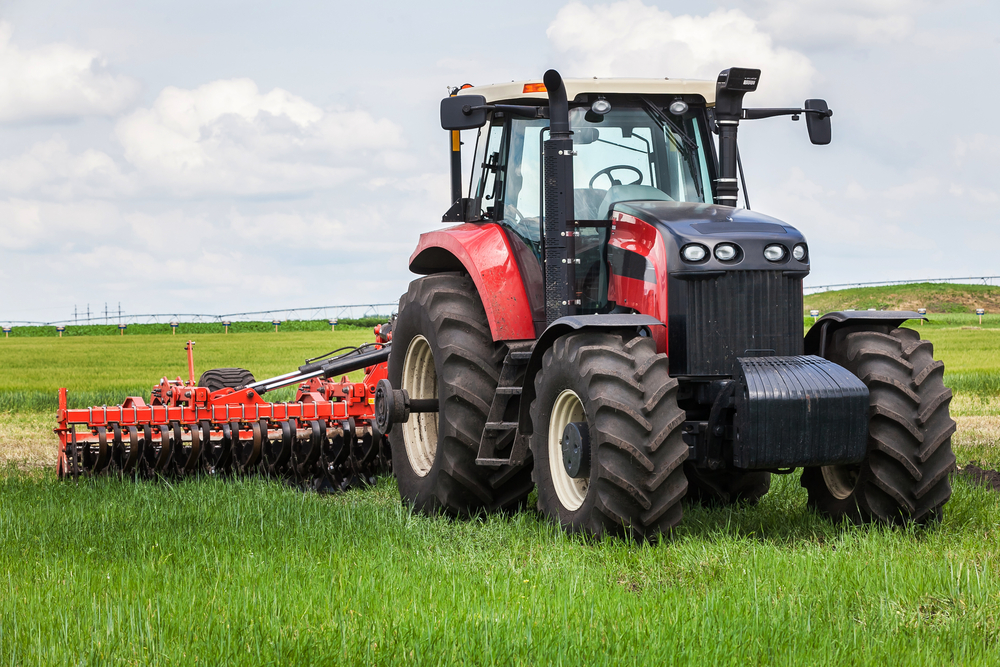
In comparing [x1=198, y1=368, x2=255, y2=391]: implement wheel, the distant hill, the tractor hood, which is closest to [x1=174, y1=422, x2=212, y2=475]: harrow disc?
[x1=198, y1=368, x2=255, y2=391]: implement wheel

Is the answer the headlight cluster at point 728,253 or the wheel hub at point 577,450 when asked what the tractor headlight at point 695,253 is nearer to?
the headlight cluster at point 728,253

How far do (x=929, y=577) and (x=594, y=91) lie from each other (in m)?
3.74

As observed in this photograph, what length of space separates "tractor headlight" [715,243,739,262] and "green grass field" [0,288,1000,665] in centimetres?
160

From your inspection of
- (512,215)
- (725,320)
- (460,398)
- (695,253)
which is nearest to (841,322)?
(725,320)

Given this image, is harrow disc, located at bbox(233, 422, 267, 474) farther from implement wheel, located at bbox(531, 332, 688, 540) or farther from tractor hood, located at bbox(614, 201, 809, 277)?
tractor hood, located at bbox(614, 201, 809, 277)

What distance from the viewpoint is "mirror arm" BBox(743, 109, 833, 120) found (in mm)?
7488

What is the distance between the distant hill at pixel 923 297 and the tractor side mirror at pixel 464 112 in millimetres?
61542

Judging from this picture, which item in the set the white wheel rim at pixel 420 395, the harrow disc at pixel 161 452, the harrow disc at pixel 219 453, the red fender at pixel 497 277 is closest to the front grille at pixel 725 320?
Answer: the red fender at pixel 497 277

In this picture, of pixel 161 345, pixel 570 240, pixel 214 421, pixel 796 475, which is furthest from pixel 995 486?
pixel 161 345

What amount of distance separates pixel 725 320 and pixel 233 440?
5271mm

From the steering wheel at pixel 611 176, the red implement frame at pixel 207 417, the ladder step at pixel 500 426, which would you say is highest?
the steering wheel at pixel 611 176

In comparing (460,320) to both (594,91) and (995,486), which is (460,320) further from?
(995,486)

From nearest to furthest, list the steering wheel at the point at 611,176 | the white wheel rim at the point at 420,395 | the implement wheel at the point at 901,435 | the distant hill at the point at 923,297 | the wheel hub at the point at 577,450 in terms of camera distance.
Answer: the wheel hub at the point at 577,450 < the implement wheel at the point at 901,435 < the steering wheel at the point at 611,176 < the white wheel rim at the point at 420,395 < the distant hill at the point at 923,297

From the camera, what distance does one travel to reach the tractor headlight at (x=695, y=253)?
249 inches
